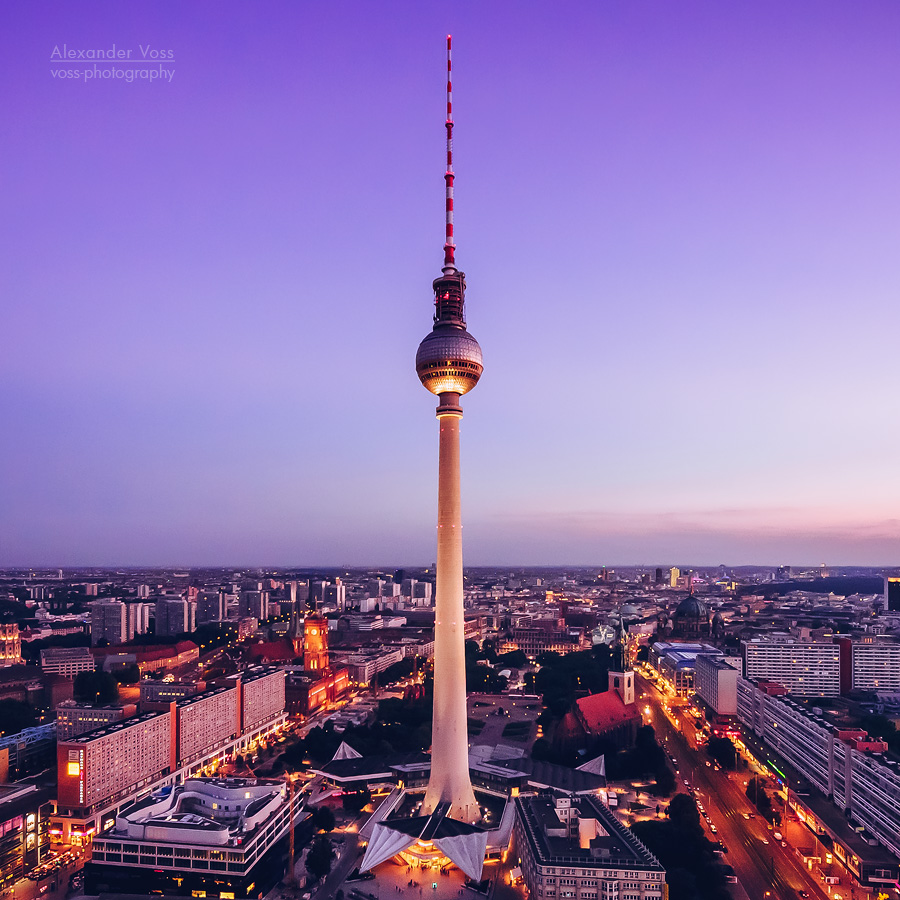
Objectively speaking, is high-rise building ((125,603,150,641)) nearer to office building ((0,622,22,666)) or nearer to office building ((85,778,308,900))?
office building ((0,622,22,666))

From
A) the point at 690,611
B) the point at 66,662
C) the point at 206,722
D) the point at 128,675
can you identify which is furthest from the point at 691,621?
the point at 66,662

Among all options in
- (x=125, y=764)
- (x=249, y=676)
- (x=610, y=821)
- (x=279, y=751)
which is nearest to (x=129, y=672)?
(x=249, y=676)

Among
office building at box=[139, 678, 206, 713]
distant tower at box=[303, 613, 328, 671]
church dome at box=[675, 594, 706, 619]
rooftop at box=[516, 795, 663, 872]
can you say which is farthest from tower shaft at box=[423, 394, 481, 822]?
church dome at box=[675, 594, 706, 619]

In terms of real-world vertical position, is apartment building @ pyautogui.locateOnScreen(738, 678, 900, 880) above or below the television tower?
below

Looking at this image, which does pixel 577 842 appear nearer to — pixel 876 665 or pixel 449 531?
pixel 449 531

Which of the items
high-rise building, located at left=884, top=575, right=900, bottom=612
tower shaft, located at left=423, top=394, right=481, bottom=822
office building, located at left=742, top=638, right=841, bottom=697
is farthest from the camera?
high-rise building, located at left=884, top=575, right=900, bottom=612

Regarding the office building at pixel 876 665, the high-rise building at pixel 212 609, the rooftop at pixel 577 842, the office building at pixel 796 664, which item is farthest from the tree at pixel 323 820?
the high-rise building at pixel 212 609
